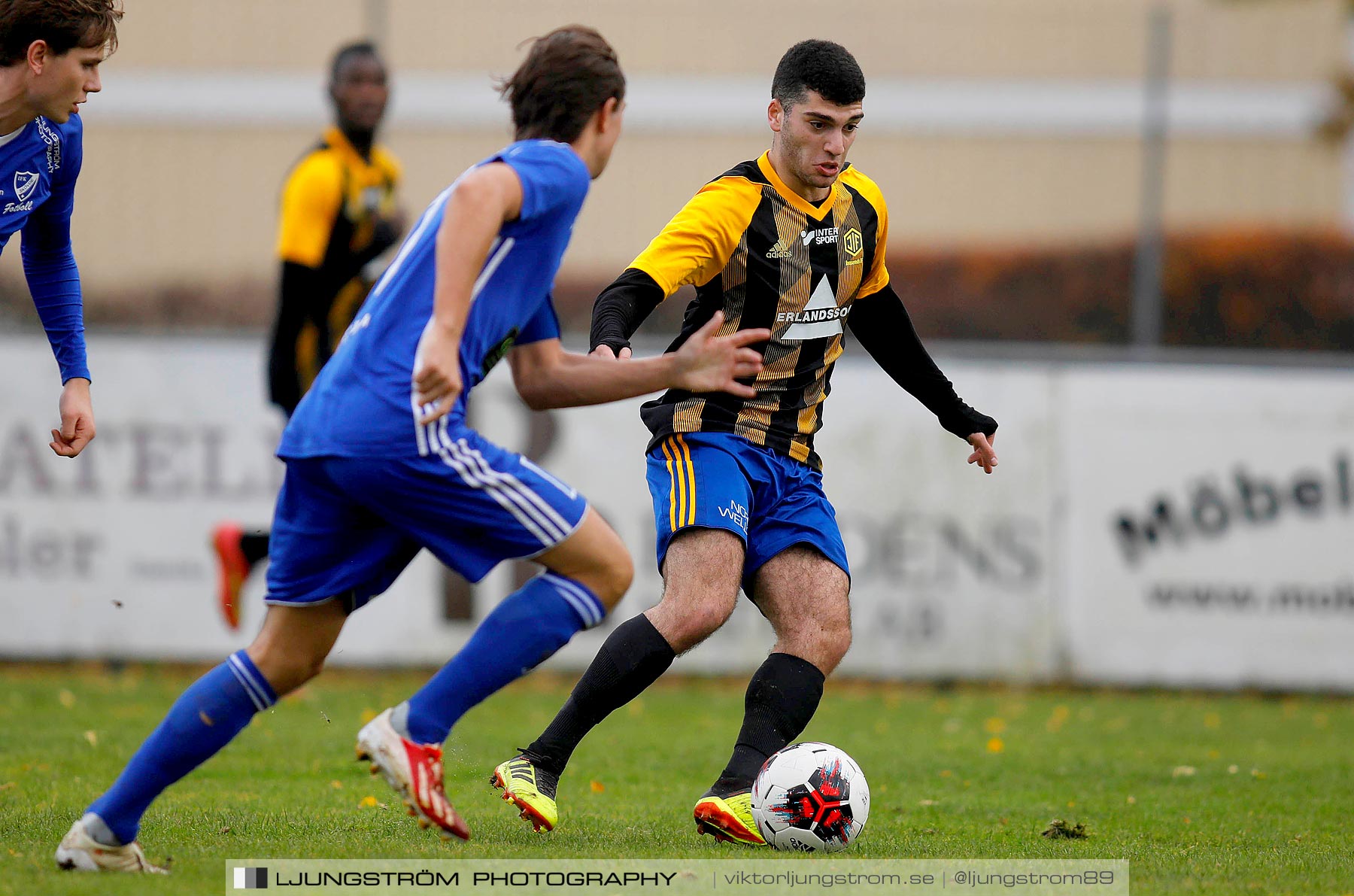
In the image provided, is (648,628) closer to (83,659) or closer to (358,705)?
(358,705)

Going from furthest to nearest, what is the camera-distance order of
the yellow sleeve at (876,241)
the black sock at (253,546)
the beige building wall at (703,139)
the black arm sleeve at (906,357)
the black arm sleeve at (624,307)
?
1. the beige building wall at (703,139)
2. the black sock at (253,546)
3. the black arm sleeve at (906,357)
4. the yellow sleeve at (876,241)
5. the black arm sleeve at (624,307)

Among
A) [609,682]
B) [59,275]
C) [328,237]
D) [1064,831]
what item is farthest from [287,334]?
[1064,831]

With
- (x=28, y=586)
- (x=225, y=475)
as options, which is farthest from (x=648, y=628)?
(x=28, y=586)

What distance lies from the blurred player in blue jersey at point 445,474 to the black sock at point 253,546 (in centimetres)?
376

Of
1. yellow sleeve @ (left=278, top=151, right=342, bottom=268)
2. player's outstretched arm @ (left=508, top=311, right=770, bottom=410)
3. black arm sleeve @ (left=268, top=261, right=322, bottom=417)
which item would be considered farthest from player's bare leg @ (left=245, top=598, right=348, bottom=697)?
yellow sleeve @ (left=278, top=151, right=342, bottom=268)

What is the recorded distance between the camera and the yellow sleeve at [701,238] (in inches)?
188

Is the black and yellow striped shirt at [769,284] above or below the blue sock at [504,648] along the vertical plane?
above

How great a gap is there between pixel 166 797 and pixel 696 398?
2239 millimetres

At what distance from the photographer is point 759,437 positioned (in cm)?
492

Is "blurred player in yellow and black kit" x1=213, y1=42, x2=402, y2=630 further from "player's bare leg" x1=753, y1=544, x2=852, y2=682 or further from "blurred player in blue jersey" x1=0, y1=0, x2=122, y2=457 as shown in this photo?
"player's bare leg" x1=753, y1=544, x2=852, y2=682

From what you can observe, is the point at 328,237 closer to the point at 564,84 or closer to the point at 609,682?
the point at 609,682

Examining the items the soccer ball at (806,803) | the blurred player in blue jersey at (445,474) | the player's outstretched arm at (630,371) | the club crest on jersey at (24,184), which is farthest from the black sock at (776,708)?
the club crest on jersey at (24,184)

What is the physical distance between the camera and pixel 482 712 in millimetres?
8070

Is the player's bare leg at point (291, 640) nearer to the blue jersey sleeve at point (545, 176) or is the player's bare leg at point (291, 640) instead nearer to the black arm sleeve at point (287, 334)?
the blue jersey sleeve at point (545, 176)
